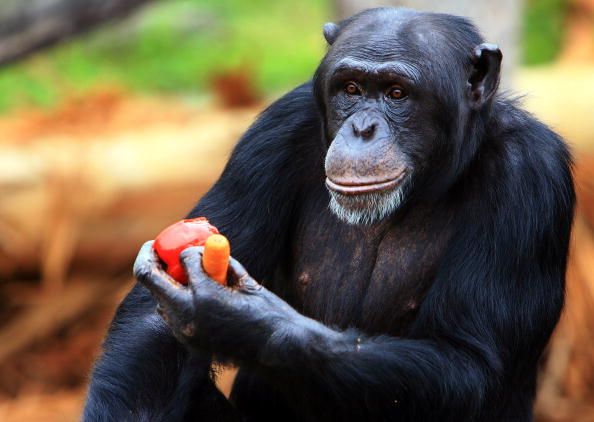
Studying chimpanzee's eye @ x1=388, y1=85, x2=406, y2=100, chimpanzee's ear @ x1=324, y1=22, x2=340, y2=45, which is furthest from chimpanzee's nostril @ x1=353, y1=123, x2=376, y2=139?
chimpanzee's ear @ x1=324, y1=22, x2=340, y2=45

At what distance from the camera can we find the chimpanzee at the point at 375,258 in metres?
5.05

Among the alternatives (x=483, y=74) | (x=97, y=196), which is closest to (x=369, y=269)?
(x=483, y=74)

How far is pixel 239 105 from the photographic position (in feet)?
35.4

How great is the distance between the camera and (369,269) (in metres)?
5.84

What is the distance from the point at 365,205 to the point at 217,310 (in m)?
0.86

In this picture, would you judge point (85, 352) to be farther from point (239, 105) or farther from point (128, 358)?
point (128, 358)

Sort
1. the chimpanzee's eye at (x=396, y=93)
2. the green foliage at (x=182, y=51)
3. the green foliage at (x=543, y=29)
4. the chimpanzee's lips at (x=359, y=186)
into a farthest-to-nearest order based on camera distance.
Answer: the green foliage at (x=182, y=51)
the green foliage at (x=543, y=29)
the chimpanzee's eye at (x=396, y=93)
the chimpanzee's lips at (x=359, y=186)

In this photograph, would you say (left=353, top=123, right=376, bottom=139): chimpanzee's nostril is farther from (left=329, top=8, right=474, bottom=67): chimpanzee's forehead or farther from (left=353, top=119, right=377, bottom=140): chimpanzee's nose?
(left=329, top=8, right=474, bottom=67): chimpanzee's forehead

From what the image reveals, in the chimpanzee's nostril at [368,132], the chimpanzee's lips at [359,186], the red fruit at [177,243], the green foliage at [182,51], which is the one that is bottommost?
the green foliage at [182,51]

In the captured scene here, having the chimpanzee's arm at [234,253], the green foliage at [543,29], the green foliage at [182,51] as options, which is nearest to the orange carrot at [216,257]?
the chimpanzee's arm at [234,253]

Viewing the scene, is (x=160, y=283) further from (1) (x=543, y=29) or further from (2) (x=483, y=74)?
(1) (x=543, y=29)

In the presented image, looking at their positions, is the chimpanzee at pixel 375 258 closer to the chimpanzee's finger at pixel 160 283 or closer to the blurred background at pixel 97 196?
the chimpanzee's finger at pixel 160 283

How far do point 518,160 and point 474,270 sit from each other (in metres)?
0.57

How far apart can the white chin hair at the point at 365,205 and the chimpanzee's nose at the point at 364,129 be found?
253 mm
